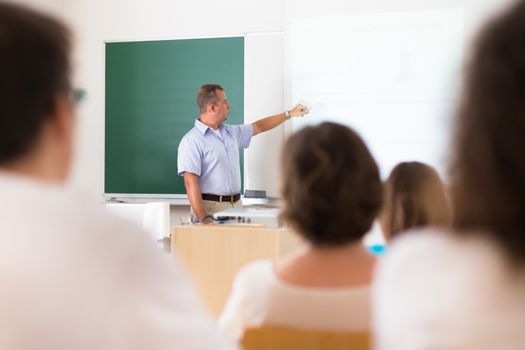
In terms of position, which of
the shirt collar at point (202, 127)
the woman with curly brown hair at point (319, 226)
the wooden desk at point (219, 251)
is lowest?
the wooden desk at point (219, 251)

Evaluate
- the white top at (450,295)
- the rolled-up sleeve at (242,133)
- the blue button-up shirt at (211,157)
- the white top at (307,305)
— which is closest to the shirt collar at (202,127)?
the blue button-up shirt at (211,157)

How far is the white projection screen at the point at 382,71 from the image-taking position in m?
4.05

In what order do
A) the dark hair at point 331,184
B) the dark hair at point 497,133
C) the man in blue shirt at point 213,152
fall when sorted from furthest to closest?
the man in blue shirt at point 213,152, the dark hair at point 331,184, the dark hair at point 497,133

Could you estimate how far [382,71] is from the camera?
417cm

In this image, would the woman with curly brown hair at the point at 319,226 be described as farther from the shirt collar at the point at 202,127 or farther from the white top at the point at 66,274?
the shirt collar at the point at 202,127

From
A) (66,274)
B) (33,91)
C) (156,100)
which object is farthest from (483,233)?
(156,100)

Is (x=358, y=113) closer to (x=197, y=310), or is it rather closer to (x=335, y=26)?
(x=335, y=26)

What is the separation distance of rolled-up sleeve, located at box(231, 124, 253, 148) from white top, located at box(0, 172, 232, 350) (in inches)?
145

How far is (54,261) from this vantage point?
72 centimetres

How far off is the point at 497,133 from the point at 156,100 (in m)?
4.64

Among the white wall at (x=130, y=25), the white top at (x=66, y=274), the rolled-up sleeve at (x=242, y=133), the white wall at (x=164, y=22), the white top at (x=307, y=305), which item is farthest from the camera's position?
the white wall at (x=130, y=25)

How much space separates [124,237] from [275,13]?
418 cm

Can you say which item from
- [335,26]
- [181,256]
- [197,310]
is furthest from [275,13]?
[197,310]

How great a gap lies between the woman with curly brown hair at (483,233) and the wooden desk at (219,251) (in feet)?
5.49
